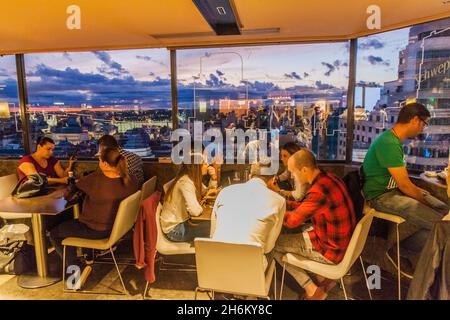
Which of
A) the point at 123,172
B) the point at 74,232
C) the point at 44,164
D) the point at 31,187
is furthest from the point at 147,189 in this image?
the point at 44,164

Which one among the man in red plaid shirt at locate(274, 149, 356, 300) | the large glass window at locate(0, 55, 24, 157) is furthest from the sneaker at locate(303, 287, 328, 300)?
the large glass window at locate(0, 55, 24, 157)

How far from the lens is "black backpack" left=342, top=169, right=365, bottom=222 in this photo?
8.32ft

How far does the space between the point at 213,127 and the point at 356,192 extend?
6.99ft

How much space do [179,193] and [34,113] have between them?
3267mm

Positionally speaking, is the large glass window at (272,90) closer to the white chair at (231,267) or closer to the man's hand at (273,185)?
the man's hand at (273,185)


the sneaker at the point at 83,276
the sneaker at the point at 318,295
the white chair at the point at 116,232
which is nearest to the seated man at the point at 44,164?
the sneaker at the point at 83,276

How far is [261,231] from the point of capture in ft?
6.15

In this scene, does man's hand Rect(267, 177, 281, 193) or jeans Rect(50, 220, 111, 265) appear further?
man's hand Rect(267, 177, 281, 193)

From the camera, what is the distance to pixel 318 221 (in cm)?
209

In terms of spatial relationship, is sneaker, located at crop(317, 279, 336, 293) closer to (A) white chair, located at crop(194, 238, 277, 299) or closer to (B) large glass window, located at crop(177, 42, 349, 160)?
(A) white chair, located at crop(194, 238, 277, 299)

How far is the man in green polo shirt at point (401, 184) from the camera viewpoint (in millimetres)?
2285

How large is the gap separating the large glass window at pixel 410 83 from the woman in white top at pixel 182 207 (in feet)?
7.13
